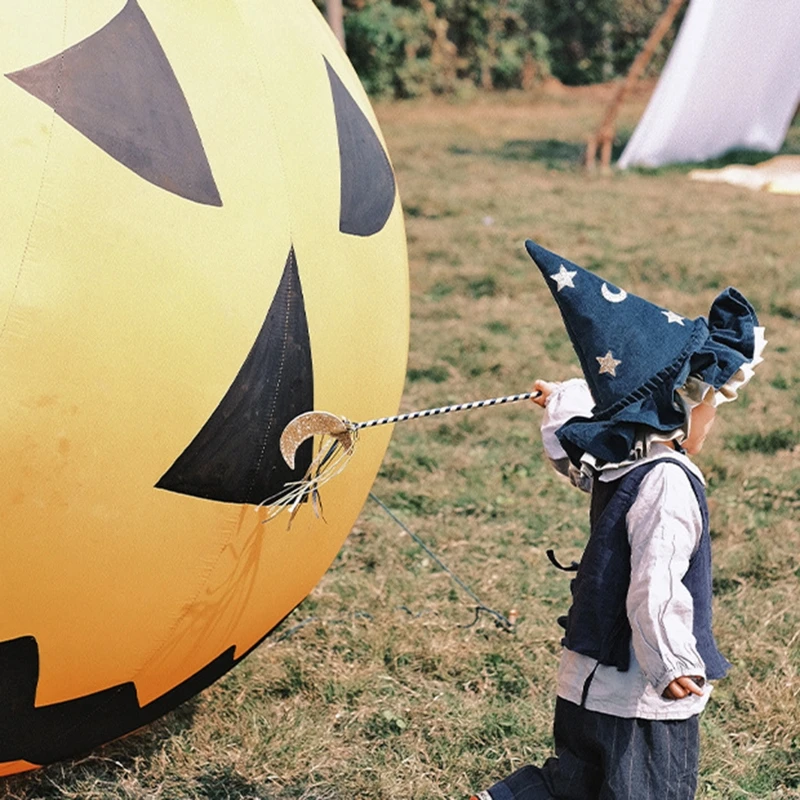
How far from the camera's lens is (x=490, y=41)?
21062mm

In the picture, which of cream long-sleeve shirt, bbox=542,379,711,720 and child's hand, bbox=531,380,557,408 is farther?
child's hand, bbox=531,380,557,408

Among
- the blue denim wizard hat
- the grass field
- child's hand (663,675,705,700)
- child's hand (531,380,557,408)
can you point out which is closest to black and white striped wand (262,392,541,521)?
child's hand (531,380,557,408)

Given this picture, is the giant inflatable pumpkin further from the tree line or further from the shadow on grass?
the tree line

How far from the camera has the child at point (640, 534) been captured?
7.36 feet

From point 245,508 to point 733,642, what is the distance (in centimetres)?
178

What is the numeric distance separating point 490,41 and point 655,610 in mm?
19980

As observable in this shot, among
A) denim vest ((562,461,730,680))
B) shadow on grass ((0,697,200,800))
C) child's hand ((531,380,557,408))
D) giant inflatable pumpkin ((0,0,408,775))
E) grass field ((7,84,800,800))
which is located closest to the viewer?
giant inflatable pumpkin ((0,0,408,775))

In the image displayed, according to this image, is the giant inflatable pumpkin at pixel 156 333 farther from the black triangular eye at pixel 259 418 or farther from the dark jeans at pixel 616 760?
the dark jeans at pixel 616 760

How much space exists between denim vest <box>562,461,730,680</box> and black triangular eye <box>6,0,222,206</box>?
0.96 m

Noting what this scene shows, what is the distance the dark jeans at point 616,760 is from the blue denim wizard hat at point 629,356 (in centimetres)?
53

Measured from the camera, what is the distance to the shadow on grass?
9.39 ft

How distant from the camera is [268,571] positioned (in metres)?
2.63

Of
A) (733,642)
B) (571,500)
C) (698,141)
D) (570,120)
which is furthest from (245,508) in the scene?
(570,120)

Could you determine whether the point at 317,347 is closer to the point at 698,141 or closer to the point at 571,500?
the point at 571,500
